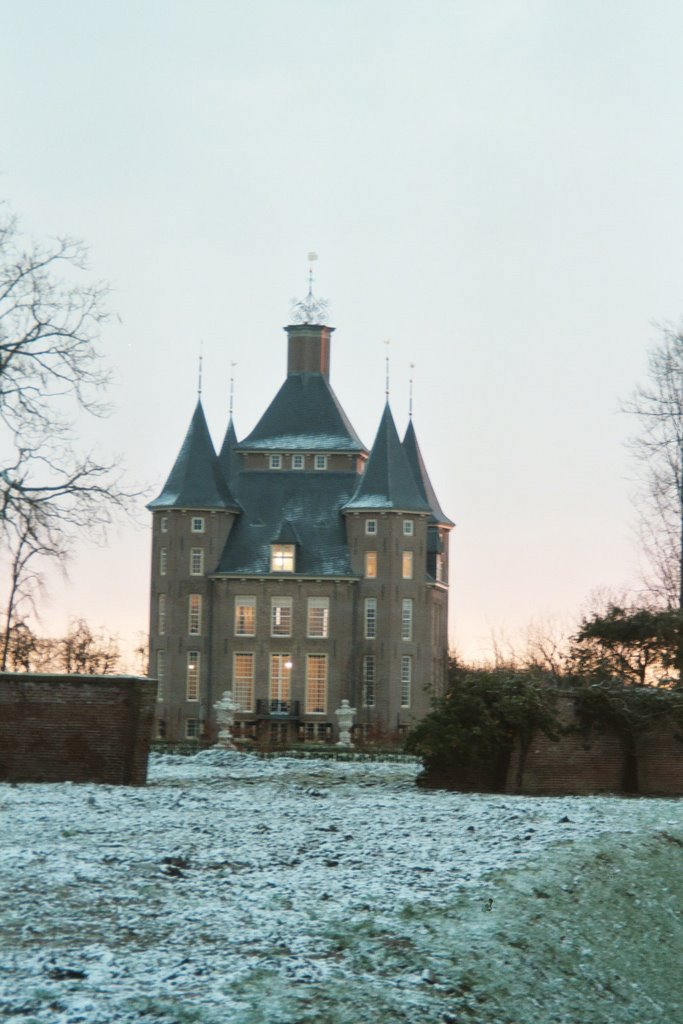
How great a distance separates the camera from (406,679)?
74812 millimetres

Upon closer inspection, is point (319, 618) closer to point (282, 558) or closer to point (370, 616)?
point (370, 616)

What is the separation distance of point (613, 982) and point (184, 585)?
208ft

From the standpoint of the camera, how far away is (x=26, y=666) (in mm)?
79562

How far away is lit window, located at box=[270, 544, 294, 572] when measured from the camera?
76.8m

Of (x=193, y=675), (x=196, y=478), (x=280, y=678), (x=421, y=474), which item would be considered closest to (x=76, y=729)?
(x=280, y=678)

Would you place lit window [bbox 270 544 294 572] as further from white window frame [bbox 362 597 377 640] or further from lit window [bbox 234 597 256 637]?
white window frame [bbox 362 597 377 640]

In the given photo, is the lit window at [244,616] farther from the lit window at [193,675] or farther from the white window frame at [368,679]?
the white window frame at [368,679]

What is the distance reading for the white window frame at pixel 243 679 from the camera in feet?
247

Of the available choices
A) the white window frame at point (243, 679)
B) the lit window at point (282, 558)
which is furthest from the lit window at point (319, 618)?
the white window frame at point (243, 679)

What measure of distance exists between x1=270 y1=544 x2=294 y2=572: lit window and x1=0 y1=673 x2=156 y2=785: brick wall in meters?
51.5

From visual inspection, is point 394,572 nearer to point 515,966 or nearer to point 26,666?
point 26,666

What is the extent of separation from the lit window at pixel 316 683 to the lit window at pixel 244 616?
305 cm

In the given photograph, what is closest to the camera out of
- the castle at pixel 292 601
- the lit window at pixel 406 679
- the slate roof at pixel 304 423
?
the lit window at pixel 406 679

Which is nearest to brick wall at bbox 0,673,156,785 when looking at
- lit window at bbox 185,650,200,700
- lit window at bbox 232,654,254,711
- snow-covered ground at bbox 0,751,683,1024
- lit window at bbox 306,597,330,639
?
snow-covered ground at bbox 0,751,683,1024
